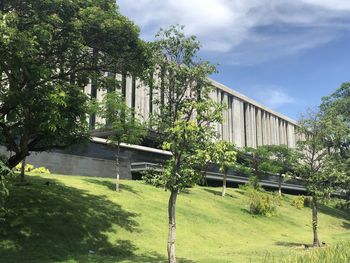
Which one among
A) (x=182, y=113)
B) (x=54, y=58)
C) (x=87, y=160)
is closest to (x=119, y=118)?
(x=87, y=160)

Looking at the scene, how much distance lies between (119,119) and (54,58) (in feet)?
44.8

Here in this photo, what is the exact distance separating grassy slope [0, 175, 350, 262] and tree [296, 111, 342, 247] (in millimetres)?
3626

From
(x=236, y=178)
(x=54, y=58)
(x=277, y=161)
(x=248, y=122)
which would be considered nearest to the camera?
(x=54, y=58)

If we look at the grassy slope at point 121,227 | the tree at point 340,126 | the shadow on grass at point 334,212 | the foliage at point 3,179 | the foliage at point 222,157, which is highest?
the tree at point 340,126

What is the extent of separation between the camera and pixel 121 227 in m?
Answer: 22.3

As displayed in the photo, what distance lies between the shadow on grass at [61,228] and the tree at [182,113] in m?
4.39

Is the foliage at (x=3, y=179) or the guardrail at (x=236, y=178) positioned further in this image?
the guardrail at (x=236, y=178)

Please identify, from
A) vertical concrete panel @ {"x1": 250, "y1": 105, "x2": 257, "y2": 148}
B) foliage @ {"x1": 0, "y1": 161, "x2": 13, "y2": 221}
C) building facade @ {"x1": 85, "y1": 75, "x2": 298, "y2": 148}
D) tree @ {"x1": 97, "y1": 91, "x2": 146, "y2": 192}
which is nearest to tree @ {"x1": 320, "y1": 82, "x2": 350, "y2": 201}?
tree @ {"x1": 97, "y1": 91, "x2": 146, "y2": 192}

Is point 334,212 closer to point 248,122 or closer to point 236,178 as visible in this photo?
point 236,178

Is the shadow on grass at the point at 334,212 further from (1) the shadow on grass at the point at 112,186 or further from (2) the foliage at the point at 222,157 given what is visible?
(2) the foliage at the point at 222,157

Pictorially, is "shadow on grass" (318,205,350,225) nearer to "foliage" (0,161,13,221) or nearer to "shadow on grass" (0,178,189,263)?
"shadow on grass" (0,178,189,263)

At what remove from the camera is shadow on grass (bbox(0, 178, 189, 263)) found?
55.4ft

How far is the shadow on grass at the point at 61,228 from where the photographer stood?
1689 cm

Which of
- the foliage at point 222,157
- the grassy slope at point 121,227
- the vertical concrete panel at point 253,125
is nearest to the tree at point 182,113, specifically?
the foliage at point 222,157
